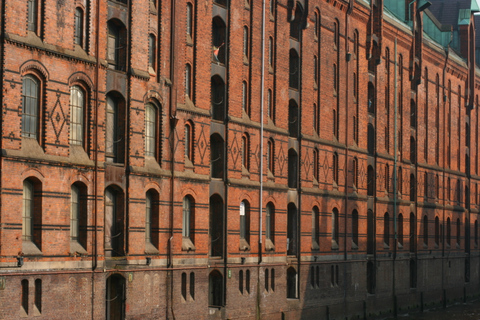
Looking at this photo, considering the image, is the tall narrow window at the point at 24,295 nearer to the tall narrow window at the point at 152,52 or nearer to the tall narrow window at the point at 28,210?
the tall narrow window at the point at 28,210

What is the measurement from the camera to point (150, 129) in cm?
3150

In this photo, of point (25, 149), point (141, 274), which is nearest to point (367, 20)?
point (141, 274)

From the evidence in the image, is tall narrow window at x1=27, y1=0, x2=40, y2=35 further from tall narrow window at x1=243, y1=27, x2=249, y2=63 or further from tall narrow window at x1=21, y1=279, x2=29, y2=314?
tall narrow window at x1=243, y1=27, x2=249, y2=63

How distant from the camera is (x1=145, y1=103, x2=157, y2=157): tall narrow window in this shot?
103 feet

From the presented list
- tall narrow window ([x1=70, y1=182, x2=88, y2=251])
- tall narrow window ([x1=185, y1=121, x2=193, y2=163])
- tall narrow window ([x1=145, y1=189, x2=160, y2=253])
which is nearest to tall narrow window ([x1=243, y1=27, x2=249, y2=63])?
tall narrow window ([x1=185, y1=121, x2=193, y2=163])

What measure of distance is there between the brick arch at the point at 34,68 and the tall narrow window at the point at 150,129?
567 cm

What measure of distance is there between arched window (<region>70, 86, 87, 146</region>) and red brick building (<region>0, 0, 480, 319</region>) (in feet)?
0.17

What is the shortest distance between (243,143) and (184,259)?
665 cm

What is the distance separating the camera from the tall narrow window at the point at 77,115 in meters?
27.4

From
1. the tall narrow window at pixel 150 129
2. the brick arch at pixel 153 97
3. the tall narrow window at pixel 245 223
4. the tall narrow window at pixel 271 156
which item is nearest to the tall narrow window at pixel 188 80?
the brick arch at pixel 153 97

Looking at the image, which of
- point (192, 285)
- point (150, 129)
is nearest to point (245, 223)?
point (192, 285)

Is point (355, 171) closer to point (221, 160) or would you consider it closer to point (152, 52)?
point (221, 160)

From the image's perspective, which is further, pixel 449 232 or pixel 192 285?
pixel 449 232

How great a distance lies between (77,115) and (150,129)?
431 cm
